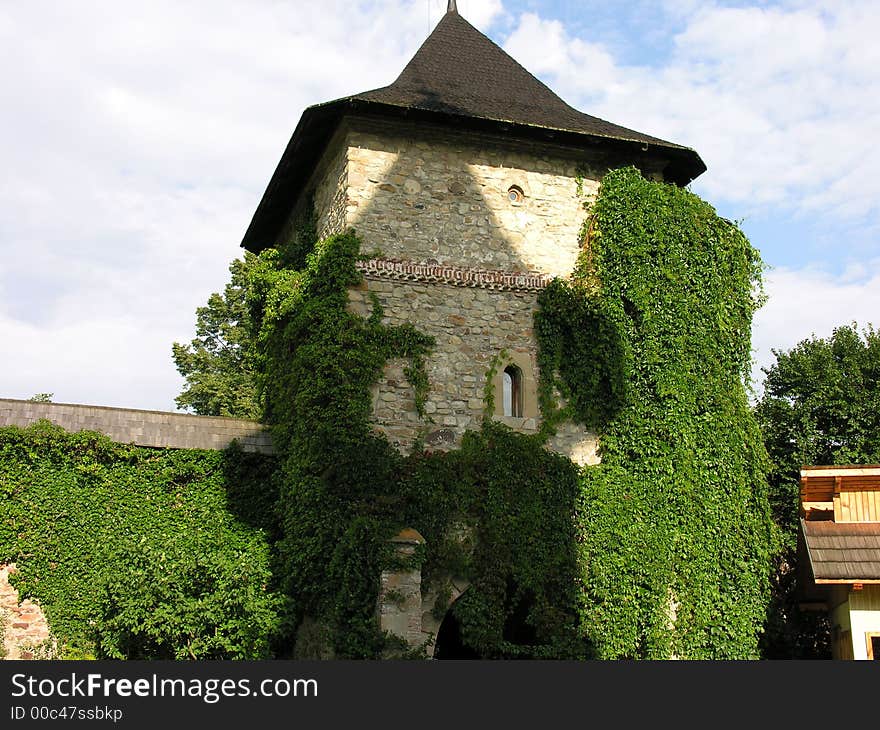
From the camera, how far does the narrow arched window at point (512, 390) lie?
45.3 ft

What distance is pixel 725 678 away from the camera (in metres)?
6.47

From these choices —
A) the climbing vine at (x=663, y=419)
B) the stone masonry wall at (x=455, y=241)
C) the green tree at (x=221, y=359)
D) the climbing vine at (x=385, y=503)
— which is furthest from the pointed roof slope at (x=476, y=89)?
the green tree at (x=221, y=359)

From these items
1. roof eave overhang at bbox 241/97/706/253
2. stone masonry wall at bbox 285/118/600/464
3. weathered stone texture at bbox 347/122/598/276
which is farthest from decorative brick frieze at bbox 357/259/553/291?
roof eave overhang at bbox 241/97/706/253

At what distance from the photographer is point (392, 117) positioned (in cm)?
1420

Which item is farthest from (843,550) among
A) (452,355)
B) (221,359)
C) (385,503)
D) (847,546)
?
(221,359)

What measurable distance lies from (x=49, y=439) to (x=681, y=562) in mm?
8496

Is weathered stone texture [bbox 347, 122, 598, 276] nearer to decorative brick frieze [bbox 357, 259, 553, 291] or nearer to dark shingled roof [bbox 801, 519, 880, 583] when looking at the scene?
decorative brick frieze [bbox 357, 259, 553, 291]

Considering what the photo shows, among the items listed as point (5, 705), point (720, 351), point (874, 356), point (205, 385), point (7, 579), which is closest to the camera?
point (5, 705)

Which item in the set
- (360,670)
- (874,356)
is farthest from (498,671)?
(874,356)

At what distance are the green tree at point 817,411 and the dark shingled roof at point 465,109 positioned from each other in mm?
5655

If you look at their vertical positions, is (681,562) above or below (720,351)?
→ below

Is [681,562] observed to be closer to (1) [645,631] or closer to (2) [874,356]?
(1) [645,631]

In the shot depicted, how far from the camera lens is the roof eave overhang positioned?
46.2ft

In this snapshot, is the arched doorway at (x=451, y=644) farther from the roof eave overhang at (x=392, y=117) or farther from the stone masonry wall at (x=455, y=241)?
the roof eave overhang at (x=392, y=117)
